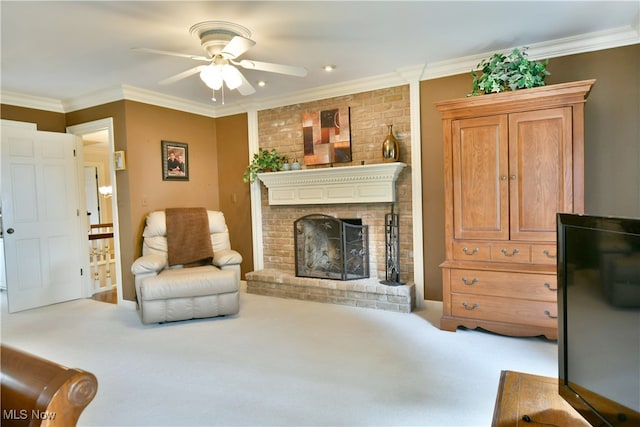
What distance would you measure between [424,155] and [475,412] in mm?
2481

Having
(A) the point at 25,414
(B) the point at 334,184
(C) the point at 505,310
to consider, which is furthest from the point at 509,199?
(A) the point at 25,414

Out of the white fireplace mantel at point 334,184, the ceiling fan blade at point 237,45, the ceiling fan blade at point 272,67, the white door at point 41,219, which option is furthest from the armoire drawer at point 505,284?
the white door at point 41,219

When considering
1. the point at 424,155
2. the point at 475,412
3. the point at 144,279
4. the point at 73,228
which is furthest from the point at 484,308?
the point at 73,228

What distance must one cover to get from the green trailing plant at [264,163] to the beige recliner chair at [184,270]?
2.32 feet

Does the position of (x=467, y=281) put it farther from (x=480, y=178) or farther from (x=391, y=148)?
(x=391, y=148)

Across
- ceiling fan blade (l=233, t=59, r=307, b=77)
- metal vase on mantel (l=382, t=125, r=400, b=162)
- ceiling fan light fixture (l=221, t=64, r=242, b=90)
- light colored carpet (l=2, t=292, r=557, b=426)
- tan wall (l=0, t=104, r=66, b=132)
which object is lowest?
light colored carpet (l=2, t=292, r=557, b=426)

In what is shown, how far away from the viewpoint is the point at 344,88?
4273mm

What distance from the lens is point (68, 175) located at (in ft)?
15.1

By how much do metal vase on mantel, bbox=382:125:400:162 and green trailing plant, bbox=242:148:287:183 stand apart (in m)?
1.36

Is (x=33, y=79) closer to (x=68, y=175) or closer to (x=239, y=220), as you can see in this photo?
(x=68, y=175)

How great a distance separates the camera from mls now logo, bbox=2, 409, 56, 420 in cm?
83

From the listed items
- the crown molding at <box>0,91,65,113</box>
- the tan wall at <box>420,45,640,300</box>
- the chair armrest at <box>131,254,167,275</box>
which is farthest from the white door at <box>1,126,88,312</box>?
the tan wall at <box>420,45,640,300</box>

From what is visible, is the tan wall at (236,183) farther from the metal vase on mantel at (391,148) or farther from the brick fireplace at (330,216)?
the metal vase on mantel at (391,148)

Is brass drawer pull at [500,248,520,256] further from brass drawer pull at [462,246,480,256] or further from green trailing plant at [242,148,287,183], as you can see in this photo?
green trailing plant at [242,148,287,183]
